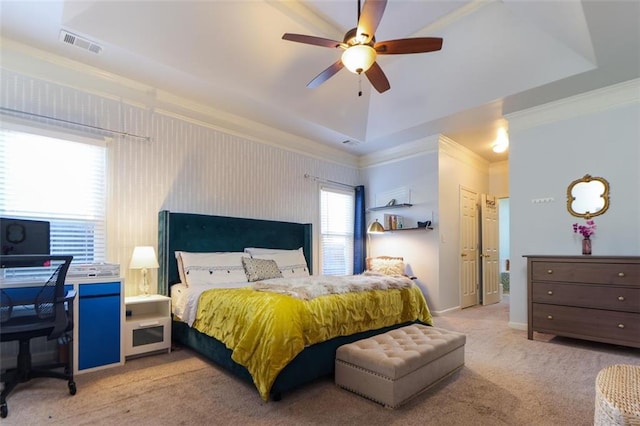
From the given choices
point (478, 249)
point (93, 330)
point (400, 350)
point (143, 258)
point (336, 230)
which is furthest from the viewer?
point (478, 249)

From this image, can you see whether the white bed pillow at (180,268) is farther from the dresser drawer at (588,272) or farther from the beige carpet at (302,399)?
the dresser drawer at (588,272)

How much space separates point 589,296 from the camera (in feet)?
11.3

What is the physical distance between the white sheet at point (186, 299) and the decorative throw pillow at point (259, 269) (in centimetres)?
30

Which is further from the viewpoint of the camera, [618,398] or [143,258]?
[143,258]

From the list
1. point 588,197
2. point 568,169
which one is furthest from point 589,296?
point 568,169

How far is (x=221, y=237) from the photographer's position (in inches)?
167

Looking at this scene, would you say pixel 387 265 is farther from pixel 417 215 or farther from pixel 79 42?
pixel 79 42

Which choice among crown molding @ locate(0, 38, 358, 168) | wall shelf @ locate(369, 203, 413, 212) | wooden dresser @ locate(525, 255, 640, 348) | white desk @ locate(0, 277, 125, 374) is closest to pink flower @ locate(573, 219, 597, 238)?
wooden dresser @ locate(525, 255, 640, 348)

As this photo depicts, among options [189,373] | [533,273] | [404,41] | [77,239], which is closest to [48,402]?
[189,373]

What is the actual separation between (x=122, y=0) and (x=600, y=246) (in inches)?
213

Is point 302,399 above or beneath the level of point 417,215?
beneath

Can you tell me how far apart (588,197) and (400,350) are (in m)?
3.19

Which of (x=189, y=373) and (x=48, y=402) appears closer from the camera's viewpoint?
(x=48, y=402)

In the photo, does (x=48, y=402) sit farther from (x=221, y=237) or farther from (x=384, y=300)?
(x=384, y=300)
